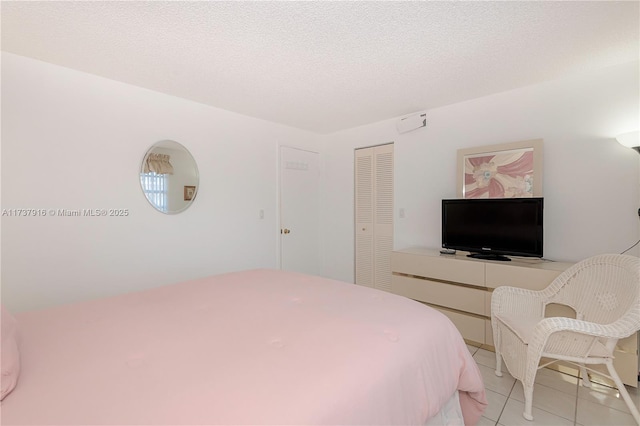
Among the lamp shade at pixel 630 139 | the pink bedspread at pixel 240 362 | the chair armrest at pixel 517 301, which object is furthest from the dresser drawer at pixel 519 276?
the pink bedspread at pixel 240 362

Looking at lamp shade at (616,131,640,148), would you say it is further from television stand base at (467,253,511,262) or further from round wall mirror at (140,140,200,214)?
round wall mirror at (140,140,200,214)

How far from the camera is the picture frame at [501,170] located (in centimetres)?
258

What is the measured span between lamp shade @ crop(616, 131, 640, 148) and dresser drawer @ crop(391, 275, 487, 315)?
4.83 feet

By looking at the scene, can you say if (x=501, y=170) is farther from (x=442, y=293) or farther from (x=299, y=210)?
(x=299, y=210)

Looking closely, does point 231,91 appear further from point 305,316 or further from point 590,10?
point 590,10

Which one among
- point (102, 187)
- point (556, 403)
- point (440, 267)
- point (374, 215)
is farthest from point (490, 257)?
point (102, 187)

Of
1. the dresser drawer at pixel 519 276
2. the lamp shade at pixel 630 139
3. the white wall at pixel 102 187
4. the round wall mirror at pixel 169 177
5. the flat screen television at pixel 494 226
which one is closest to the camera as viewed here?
the lamp shade at pixel 630 139

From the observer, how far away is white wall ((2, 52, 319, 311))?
82.6 inches

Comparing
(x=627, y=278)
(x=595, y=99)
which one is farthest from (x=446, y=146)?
(x=627, y=278)

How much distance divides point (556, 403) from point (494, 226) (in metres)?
1.34

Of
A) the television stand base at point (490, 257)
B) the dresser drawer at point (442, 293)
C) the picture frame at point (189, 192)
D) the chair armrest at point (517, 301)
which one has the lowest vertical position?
the dresser drawer at point (442, 293)

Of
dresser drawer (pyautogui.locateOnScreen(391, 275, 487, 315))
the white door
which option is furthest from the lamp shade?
the white door

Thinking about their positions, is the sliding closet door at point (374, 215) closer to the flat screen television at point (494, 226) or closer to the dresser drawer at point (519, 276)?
the flat screen television at point (494, 226)

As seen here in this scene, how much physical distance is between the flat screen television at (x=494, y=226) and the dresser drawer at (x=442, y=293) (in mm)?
370
